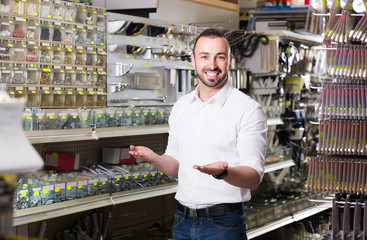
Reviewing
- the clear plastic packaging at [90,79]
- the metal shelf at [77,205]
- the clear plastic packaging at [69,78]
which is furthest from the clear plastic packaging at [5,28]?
the metal shelf at [77,205]

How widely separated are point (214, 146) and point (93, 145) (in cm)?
277

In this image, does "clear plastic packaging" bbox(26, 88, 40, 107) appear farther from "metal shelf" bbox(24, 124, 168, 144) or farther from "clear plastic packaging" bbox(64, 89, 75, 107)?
"metal shelf" bbox(24, 124, 168, 144)

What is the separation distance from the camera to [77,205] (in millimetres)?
4102

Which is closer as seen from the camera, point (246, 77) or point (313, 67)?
point (246, 77)

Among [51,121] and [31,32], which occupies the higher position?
[31,32]

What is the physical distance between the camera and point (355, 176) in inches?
165

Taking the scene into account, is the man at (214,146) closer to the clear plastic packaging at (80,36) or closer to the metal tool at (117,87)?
the clear plastic packaging at (80,36)

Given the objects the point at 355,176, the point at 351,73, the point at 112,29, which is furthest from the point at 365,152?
the point at 112,29

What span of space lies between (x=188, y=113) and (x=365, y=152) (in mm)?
2009

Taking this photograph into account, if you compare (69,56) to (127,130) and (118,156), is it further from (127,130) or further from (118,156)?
(118,156)

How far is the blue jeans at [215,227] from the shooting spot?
2.61m

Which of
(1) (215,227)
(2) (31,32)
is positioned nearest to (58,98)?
(2) (31,32)

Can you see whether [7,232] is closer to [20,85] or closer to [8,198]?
[8,198]

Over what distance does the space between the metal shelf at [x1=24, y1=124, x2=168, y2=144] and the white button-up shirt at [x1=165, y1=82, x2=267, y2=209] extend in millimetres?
1447
